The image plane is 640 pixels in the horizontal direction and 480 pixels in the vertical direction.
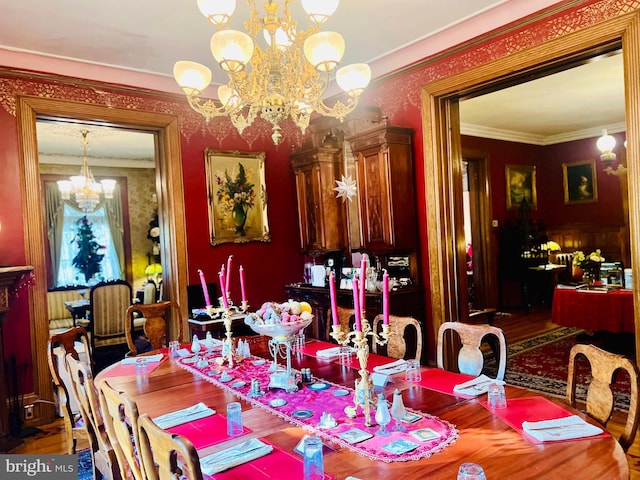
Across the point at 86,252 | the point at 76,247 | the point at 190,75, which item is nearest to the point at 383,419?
the point at 190,75

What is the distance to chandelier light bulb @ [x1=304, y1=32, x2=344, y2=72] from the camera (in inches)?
96.7

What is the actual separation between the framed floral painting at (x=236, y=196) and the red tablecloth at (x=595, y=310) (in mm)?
3350

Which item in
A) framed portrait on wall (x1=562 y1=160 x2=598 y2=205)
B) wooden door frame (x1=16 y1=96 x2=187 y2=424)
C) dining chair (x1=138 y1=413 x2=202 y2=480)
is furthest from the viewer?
framed portrait on wall (x1=562 y1=160 x2=598 y2=205)

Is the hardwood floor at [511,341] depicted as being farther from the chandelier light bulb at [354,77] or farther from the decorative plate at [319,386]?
the chandelier light bulb at [354,77]

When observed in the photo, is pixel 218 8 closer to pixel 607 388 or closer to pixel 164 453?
pixel 164 453

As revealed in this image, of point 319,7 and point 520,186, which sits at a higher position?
point 319,7

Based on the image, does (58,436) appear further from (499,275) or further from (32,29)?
(499,275)

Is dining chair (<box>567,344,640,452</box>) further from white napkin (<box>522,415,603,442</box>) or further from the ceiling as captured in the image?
the ceiling

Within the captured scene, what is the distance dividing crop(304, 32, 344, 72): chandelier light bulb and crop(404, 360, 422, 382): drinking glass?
1.55 m

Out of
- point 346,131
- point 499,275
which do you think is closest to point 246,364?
point 346,131

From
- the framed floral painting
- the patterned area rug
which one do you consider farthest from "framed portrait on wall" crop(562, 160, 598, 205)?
the framed floral painting

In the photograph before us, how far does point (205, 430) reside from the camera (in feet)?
5.77

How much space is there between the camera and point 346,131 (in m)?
4.83

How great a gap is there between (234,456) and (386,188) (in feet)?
10.1
